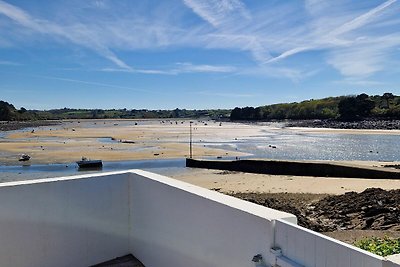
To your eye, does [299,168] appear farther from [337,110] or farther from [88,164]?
[337,110]

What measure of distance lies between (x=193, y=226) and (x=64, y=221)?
1.62 metres

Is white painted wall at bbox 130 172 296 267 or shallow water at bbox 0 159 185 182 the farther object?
shallow water at bbox 0 159 185 182

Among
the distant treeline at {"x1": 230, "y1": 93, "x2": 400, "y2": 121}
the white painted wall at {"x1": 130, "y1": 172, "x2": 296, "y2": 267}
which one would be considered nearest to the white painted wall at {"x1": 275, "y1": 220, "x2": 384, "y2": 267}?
the white painted wall at {"x1": 130, "y1": 172, "x2": 296, "y2": 267}

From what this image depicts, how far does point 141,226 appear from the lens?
484cm

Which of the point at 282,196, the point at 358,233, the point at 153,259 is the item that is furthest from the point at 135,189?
the point at 282,196

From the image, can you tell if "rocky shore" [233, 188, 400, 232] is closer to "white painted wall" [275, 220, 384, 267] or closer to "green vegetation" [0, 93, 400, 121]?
"white painted wall" [275, 220, 384, 267]

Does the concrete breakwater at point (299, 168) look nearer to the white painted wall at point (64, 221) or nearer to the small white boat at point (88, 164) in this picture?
the small white boat at point (88, 164)

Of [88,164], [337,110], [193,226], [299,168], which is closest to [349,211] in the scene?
[193,226]

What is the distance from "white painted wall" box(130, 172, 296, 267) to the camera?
9.87ft

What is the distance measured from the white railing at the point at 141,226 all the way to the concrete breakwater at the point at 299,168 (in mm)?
16953

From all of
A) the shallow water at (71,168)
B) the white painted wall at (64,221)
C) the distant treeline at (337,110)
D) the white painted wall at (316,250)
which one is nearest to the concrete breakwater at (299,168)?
the shallow water at (71,168)

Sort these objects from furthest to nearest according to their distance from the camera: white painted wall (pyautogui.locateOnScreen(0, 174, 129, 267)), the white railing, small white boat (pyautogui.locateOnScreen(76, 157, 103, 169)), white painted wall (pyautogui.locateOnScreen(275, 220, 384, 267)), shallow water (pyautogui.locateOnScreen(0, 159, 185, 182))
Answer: small white boat (pyautogui.locateOnScreen(76, 157, 103, 169)) → shallow water (pyautogui.locateOnScreen(0, 159, 185, 182)) → white painted wall (pyautogui.locateOnScreen(0, 174, 129, 267)) → the white railing → white painted wall (pyautogui.locateOnScreen(275, 220, 384, 267))

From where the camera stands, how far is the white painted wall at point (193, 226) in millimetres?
3008

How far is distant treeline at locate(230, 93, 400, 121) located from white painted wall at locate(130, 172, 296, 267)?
88.2m
